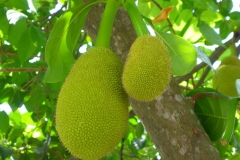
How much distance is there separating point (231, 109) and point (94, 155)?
0.51 meters

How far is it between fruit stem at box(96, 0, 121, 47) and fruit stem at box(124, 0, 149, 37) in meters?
0.03

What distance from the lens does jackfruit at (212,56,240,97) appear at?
1608 mm

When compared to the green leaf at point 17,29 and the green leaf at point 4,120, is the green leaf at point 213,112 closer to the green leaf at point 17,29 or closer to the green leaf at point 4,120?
the green leaf at point 17,29

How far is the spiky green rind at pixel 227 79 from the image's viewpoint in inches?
63.2

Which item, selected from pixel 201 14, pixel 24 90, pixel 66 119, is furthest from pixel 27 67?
pixel 66 119

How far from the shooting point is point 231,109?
115 cm

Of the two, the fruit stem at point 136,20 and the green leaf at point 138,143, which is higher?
the fruit stem at point 136,20

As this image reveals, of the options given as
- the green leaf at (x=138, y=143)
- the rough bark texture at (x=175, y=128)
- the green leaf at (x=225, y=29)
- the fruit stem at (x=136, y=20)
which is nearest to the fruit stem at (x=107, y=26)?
the fruit stem at (x=136, y=20)

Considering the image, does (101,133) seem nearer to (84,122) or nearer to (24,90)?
(84,122)

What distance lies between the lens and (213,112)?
4.10 feet

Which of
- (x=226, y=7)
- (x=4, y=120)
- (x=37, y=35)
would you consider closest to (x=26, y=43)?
(x=37, y=35)

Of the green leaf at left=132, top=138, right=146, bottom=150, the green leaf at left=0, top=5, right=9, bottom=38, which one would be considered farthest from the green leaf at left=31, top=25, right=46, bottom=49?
the green leaf at left=132, top=138, right=146, bottom=150

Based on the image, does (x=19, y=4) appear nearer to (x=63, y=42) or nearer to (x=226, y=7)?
(x=63, y=42)

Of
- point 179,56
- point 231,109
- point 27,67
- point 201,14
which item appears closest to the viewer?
point 179,56
